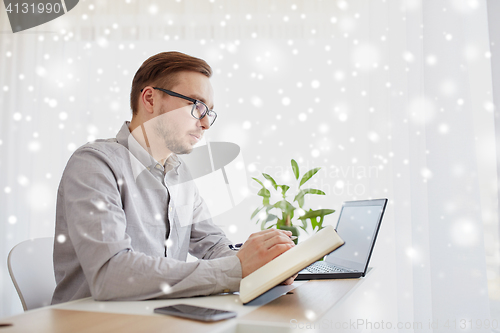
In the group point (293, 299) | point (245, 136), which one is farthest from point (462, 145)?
point (245, 136)

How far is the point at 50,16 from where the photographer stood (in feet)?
7.69

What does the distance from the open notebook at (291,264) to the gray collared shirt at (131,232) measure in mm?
102

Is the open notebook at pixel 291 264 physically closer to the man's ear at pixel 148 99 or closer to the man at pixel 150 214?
the man at pixel 150 214

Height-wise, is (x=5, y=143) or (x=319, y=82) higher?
(x=319, y=82)

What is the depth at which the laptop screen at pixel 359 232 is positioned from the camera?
994mm

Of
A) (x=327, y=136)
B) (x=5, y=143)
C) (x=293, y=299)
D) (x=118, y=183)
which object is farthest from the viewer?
(x=5, y=143)

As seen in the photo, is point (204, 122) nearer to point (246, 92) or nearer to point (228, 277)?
point (228, 277)

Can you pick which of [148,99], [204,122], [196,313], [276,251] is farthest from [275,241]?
[148,99]

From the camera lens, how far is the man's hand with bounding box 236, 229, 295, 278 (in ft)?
2.43

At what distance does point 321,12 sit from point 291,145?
0.87m

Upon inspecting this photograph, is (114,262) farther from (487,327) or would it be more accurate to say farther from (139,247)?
(487,327)

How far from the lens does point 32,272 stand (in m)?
1.07

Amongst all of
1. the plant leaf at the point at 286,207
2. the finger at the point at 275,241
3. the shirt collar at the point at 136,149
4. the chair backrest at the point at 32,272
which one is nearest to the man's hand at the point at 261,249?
the finger at the point at 275,241

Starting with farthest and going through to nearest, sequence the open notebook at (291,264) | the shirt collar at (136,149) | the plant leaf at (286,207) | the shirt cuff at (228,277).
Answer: the plant leaf at (286,207) < the shirt collar at (136,149) < the shirt cuff at (228,277) < the open notebook at (291,264)
